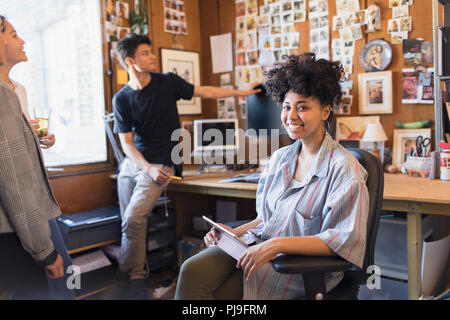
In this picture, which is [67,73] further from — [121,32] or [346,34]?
[346,34]

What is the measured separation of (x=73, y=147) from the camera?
3.07 m

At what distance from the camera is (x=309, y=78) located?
4.94 ft

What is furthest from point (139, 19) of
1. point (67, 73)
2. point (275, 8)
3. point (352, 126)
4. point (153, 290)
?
point (153, 290)

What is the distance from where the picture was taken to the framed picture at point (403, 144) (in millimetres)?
2672

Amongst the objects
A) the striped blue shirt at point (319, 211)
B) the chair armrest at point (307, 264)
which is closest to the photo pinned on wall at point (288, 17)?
the striped blue shirt at point (319, 211)

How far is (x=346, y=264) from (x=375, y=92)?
73.4 inches

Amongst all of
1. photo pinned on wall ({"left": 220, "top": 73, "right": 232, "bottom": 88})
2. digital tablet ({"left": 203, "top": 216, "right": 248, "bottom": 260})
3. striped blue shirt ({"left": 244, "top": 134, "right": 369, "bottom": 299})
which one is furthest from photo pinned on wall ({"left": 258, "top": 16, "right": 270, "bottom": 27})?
digital tablet ({"left": 203, "top": 216, "right": 248, "bottom": 260})

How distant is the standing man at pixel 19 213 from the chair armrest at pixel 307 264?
725 millimetres

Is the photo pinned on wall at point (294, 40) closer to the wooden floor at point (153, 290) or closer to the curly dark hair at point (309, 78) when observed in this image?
the curly dark hair at point (309, 78)

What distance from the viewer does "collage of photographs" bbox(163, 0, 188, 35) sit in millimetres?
3500

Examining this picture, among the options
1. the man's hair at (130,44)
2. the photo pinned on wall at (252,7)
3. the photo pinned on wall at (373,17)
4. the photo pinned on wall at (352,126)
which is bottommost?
the photo pinned on wall at (352,126)
